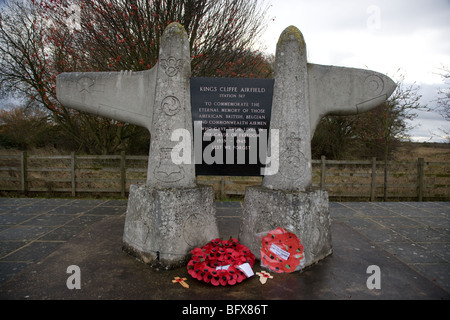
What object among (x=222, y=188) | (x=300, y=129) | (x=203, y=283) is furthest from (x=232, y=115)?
(x=222, y=188)

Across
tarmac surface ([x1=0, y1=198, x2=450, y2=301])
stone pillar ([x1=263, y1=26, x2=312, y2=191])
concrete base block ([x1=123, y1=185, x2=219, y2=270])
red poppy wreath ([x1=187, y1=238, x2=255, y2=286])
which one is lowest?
tarmac surface ([x1=0, y1=198, x2=450, y2=301])

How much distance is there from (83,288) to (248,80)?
272cm

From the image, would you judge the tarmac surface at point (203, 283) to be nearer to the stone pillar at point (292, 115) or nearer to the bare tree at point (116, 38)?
the stone pillar at point (292, 115)

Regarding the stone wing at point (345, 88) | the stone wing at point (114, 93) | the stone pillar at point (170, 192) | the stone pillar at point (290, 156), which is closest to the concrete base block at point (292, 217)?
the stone pillar at point (290, 156)

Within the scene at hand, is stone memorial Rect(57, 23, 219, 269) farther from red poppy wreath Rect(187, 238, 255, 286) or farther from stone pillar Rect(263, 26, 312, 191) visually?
stone pillar Rect(263, 26, 312, 191)

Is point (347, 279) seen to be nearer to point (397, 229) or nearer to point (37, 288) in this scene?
point (397, 229)

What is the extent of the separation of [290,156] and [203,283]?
1.61 meters

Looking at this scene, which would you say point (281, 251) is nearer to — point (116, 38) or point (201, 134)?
point (201, 134)

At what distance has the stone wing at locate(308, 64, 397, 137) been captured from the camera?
3.23 m

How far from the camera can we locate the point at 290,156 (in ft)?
10.1

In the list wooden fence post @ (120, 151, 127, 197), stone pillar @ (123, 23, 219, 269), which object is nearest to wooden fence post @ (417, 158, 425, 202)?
stone pillar @ (123, 23, 219, 269)

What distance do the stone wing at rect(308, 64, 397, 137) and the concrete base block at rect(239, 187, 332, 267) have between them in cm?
94

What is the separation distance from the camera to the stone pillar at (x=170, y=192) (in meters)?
2.87
